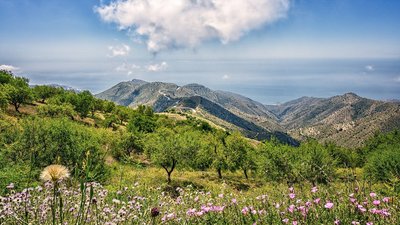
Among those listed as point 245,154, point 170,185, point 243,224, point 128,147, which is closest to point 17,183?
point 243,224

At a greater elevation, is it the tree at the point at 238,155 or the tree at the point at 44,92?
the tree at the point at 44,92

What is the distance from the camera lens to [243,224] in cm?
532

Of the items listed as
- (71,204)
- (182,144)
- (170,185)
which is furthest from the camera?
(182,144)

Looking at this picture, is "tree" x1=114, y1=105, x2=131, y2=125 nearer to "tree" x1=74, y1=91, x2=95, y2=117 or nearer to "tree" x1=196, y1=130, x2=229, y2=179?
"tree" x1=74, y1=91, x2=95, y2=117

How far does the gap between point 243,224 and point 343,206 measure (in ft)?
5.52

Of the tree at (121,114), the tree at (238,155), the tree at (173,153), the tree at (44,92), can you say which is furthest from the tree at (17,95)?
the tree at (238,155)

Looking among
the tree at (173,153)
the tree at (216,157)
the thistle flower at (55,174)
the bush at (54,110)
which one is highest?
the thistle flower at (55,174)

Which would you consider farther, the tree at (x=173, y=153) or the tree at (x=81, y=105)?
the tree at (x=81, y=105)

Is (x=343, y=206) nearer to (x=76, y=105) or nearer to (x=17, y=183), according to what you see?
(x=17, y=183)

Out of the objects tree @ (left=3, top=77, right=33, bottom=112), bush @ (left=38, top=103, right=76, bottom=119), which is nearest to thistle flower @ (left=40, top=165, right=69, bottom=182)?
bush @ (left=38, top=103, right=76, bottom=119)

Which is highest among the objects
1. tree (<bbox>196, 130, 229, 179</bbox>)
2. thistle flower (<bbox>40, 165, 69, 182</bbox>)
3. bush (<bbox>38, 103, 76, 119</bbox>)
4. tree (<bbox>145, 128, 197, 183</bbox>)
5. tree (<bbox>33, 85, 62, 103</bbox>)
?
tree (<bbox>33, 85, 62, 103</bbox>)

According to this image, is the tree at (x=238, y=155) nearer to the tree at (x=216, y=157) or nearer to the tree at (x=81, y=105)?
the tree at (x=216, y=157)

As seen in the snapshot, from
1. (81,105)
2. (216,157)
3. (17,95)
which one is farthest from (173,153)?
(81,105)

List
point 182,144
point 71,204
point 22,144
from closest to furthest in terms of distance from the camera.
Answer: point 71,204, point 22,144, point 182,144
